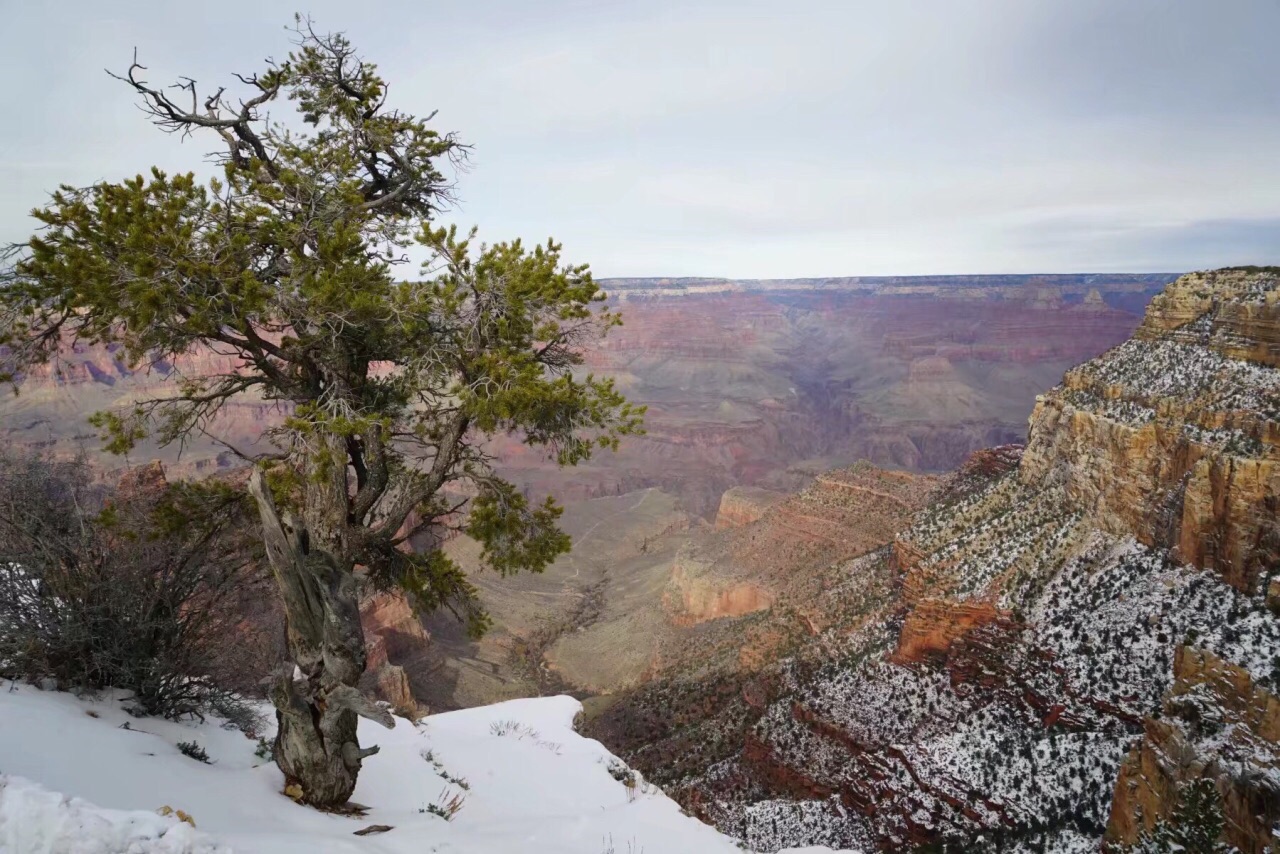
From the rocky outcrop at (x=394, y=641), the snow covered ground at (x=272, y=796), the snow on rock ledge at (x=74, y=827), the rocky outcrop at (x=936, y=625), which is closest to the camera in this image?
the snow on rock ledge at (x=74, y=827)

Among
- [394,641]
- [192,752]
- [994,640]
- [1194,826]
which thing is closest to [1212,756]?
[1194,826]

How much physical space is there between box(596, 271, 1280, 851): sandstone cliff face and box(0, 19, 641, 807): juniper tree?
41.4 ft

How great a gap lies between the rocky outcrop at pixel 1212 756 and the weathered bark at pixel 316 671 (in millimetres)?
12527

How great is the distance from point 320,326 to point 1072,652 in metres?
19.7

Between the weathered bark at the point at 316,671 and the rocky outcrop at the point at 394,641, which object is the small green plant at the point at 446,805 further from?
the rocky outcrop at the point at 394,641

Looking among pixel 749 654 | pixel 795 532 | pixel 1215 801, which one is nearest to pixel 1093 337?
pixel 795 532

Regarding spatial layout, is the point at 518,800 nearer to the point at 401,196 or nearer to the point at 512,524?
the point at 512,524

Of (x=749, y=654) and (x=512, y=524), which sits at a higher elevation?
(x=512, y=524)

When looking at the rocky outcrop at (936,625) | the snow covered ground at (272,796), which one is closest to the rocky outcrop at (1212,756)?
the rocky outcrop at (936,625)

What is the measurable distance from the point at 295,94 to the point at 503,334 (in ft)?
12.9

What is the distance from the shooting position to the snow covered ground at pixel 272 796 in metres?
4.20

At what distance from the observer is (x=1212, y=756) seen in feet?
36.4

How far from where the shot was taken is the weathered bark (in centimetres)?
670

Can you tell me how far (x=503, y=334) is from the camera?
7.31 m
